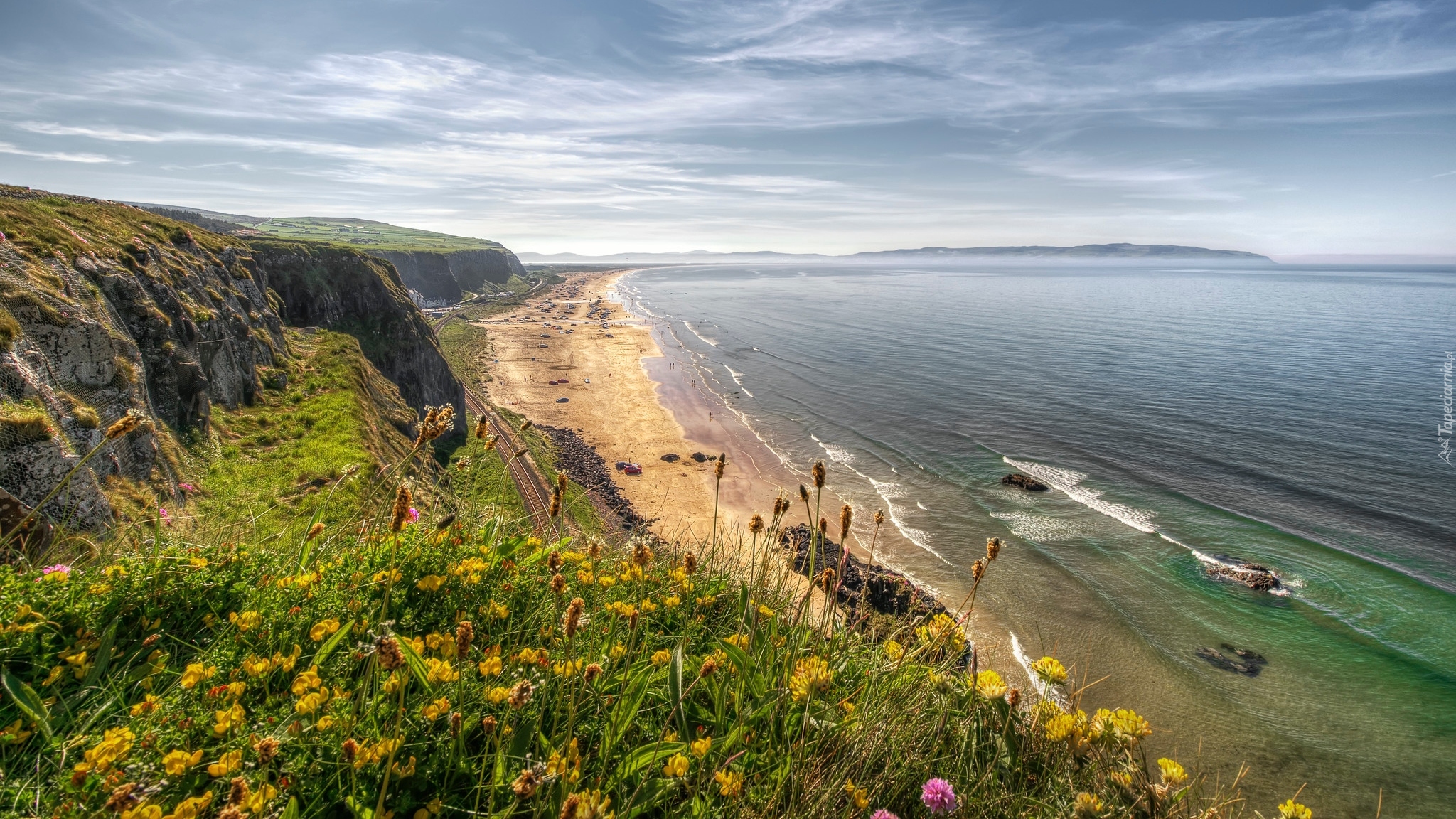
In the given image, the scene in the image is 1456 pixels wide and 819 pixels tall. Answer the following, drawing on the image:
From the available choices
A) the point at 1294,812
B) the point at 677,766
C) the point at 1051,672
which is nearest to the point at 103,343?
the point at 677,766

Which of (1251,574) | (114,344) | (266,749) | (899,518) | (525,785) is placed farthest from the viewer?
(899,518)

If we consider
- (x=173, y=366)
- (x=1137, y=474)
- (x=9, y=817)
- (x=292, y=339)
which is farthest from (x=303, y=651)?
(x=1137, y=474)

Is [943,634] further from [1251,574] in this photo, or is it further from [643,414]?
[643,414]

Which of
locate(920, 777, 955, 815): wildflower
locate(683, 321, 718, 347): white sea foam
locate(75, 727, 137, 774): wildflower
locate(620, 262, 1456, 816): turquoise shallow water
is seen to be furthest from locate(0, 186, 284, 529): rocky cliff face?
locate(683, 321, 718, 347): white sea foam

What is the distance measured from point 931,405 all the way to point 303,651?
48.9 metres

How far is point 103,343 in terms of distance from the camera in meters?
13.8

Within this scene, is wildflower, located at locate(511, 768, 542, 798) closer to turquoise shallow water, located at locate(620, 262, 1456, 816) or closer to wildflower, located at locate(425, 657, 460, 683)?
wildflower, located at locate(425, 657, 460, 683)

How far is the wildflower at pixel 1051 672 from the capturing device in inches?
140

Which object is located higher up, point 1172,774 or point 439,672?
point 439,672

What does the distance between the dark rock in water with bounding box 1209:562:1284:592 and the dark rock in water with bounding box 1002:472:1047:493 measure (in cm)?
854

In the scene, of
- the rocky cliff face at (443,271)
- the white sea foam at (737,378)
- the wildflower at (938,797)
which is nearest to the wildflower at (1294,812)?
the wildflower at (938,797)

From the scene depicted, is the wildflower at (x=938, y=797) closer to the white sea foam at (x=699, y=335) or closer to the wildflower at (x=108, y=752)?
the wildflower at (x=108, y=752)

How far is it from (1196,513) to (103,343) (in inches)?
1646

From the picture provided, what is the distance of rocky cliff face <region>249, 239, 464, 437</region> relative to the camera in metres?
36.6
